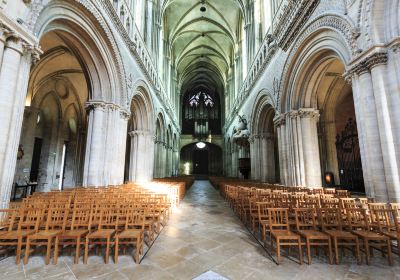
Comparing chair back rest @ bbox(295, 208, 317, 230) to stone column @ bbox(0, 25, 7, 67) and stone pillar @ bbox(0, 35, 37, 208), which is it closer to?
stone pillar @ bbox(0, 35, 37, 208)

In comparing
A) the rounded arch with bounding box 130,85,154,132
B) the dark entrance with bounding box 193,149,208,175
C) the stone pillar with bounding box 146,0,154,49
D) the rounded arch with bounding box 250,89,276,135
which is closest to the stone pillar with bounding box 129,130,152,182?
the rounded arch with bounding box 130,85,154,132

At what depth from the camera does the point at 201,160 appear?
32.6 metres

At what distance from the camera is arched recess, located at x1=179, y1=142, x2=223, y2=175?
1241 inches

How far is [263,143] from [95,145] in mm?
10096

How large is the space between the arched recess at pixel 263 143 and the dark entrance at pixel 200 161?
61.1 ft

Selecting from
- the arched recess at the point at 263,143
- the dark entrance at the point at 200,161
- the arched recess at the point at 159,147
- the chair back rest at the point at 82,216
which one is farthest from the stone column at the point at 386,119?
the dark entrance at the point at 200,161

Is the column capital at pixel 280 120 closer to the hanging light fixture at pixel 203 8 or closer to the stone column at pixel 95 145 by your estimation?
the stone column at pixel 95 145

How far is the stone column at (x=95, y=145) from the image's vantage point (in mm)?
7812

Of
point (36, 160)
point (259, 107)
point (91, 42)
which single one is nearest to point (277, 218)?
point (91, 42)

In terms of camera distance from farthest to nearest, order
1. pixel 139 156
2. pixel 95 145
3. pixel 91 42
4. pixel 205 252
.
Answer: pixel 139 156
pixel 95 145
pixel 91 42
pixel 205 252

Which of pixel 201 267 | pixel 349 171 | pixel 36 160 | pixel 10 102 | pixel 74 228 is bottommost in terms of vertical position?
pixel 201 267

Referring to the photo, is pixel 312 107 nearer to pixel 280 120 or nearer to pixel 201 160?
pixel 280 120

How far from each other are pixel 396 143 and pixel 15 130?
7848mm

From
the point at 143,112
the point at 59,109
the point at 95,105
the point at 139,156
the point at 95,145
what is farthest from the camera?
the point at 143,112
